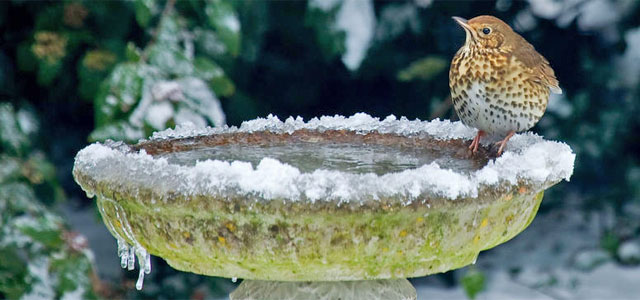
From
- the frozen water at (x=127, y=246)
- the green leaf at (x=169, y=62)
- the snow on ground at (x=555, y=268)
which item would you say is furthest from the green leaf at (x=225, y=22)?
the snow on ground at (x=555, y=268)

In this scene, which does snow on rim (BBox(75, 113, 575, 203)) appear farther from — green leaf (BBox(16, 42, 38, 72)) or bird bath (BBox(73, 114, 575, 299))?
green leaf (BBox(16, 42, 38, 72))

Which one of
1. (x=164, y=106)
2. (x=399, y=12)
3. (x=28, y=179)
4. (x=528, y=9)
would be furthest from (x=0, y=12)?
(x=528, y=9)

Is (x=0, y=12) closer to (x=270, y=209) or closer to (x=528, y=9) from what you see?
(x=528, y=9)

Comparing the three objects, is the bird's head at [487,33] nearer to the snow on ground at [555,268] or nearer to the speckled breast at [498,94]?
the speckled breast at [498,94]

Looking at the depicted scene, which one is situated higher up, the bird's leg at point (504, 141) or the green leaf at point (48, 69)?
the green leaf at point (48, 69)

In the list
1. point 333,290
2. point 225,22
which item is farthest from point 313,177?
point 225,22

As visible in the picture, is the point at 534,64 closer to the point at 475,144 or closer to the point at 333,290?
the point at 475,144

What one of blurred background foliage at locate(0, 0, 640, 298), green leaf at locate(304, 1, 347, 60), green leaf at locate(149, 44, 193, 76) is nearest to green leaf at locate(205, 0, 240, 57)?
blurred background foliage at locate(0, 0, 640, 298)

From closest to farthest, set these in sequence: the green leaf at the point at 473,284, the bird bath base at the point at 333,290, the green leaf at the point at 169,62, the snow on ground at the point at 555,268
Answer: the bird bath base at the point at 333,290 → the green leaf at the point at 169,62 → the green leaf at the point at 473,284 → the snow on ground at the point at 555,268
